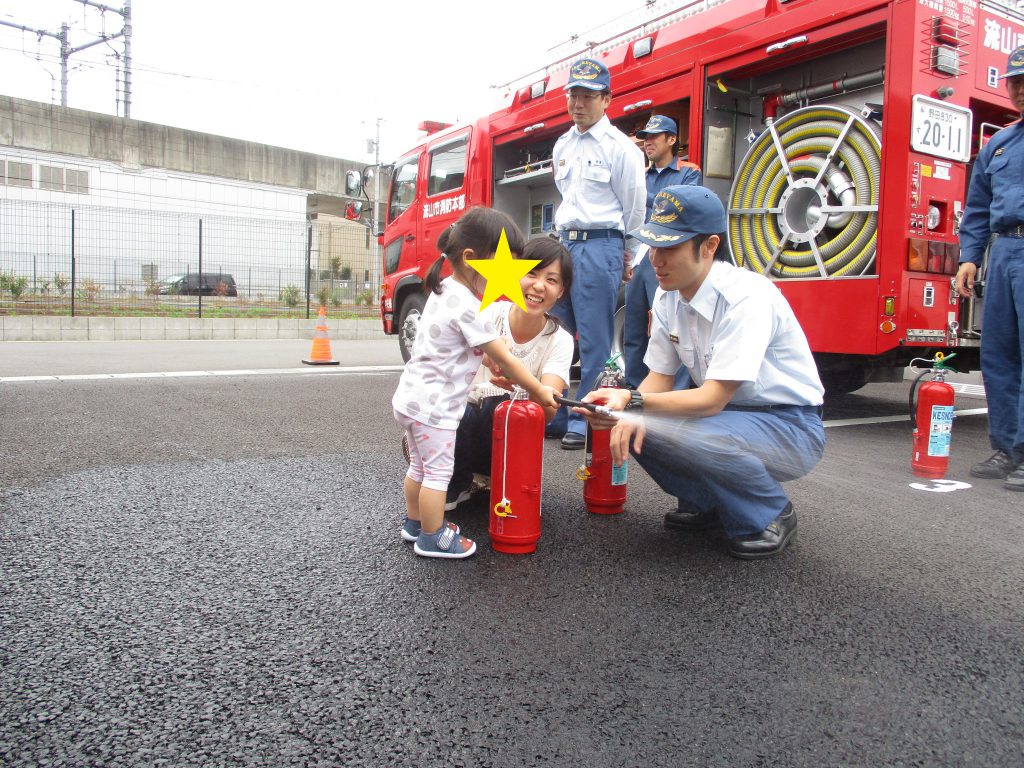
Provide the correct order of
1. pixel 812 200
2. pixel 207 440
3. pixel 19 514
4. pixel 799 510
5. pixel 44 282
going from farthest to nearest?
1. pixel 44 282
2. pixel 812 200
3. pixel 207 440
4. pixel 799 510
5. pixel 19 514

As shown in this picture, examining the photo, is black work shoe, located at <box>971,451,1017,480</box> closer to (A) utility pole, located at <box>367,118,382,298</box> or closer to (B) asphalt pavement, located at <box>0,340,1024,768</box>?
(B) asphalt pavement, located at <box>0,340,1024,768</box>

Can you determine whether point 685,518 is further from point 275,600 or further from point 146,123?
point 146,123

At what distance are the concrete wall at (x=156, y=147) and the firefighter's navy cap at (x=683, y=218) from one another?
2306 centimetres

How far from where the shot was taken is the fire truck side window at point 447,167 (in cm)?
806

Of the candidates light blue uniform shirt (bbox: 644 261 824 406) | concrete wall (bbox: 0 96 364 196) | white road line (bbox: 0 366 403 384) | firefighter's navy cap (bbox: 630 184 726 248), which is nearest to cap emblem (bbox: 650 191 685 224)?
firefighter's navy cap (bbox: 630 184 726 248)

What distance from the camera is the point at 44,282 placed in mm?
12680

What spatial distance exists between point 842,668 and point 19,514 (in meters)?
2.73

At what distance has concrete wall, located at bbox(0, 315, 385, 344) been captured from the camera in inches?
482

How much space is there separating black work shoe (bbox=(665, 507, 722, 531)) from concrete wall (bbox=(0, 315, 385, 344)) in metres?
12.3

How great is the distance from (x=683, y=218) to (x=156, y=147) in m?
24.1

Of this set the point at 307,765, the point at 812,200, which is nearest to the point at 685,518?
the point at 307,765

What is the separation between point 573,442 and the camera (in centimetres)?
431

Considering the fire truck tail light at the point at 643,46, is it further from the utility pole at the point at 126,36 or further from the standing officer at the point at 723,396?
the utility pole at the point at 126,36

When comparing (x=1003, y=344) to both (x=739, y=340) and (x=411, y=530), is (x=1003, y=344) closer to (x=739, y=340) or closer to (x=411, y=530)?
(x=739, y=340)
